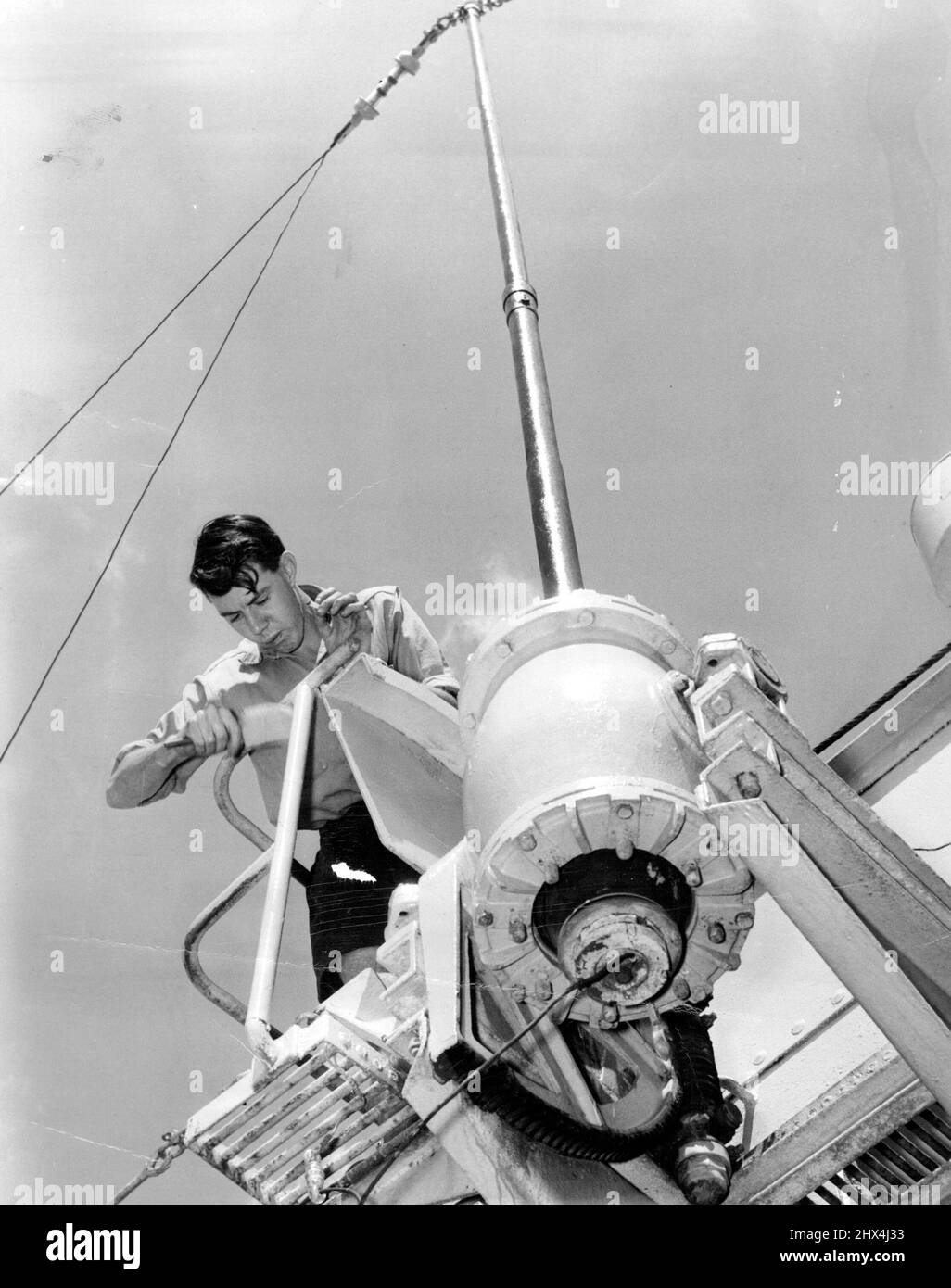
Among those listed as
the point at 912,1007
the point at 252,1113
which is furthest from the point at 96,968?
the point at 912,1007

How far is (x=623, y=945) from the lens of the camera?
3.21 meters

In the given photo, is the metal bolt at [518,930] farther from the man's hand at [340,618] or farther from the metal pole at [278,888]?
the man's hand at [340,618]

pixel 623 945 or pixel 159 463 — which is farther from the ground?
pixel 159 463

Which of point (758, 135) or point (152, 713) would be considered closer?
point (152, 713)

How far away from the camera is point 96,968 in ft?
17.7

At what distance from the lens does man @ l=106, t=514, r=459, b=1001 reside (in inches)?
187

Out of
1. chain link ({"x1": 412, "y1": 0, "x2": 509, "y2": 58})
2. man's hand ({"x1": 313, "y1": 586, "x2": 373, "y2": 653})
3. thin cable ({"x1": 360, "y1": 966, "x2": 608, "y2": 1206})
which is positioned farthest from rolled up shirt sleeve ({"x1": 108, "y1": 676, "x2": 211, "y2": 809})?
chain link ({"x1": 412, "y1": 0, "x2": 509, "y2": 58})

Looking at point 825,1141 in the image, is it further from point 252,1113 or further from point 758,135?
point 758,135

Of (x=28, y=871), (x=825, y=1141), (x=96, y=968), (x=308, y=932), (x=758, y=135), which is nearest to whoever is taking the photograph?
(x=825, y=1141)

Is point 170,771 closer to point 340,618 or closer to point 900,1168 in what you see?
point 340,618

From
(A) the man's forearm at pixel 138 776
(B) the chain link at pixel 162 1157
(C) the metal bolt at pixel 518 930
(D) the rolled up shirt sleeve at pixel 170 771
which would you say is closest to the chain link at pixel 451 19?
(D) the rolled up shirt sleeve at pixel 170 771

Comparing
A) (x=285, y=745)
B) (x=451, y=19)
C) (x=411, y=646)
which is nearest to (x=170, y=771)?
(x=285, y=745)

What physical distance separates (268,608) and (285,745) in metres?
0.48
